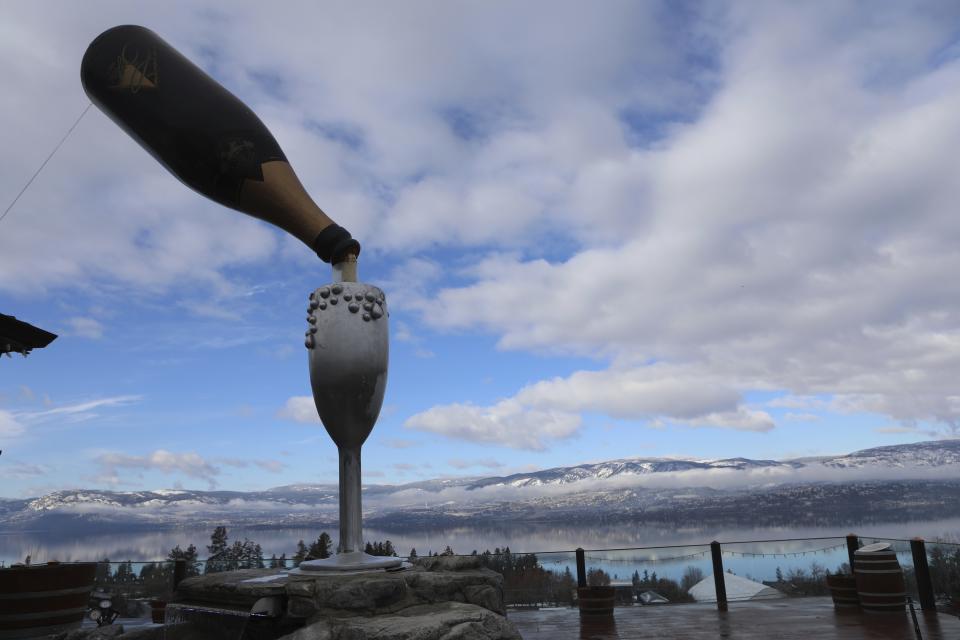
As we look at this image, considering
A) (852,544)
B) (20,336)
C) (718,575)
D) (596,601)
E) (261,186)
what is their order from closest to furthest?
(261,186), (20,336), (596,601), (718,575), (852,544)

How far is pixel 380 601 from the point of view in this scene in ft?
12.5

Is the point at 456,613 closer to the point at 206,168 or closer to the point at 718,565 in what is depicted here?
the point at 206,168

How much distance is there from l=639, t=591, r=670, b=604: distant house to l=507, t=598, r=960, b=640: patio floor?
630mm

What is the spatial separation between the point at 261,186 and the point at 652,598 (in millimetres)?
9059

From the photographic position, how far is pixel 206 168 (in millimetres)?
4770

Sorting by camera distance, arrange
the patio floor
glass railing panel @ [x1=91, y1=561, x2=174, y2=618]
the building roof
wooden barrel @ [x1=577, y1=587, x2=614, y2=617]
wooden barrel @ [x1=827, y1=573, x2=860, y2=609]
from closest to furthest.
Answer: the patio floor
the building roof
wooden barrel @ [x1=827, y1=573, x2=860, y2=609]
wooden barrel @ [x1=577, y1=587, x2=614, y2=617]
glass railing panel @ [x1=91, y1=561, x2=174, y2=618]

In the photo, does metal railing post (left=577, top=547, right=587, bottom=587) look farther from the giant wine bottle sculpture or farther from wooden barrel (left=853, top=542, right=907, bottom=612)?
the giant wine bottle sculpture

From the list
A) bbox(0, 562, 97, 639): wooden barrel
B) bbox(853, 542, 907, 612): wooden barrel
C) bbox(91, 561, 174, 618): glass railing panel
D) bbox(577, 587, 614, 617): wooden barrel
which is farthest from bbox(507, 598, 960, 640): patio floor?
bbox(91, 561, 174, 618): glass railing panel

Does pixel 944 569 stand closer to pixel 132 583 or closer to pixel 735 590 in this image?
pixel 735 590

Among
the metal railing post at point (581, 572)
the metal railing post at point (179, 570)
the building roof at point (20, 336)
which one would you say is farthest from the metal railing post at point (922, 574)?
the building roof at point (20, 336)

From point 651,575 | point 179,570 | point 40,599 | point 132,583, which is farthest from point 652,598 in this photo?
point 132,583

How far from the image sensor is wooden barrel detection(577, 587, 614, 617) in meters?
9.13

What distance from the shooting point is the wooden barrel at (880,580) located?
8.38 meters

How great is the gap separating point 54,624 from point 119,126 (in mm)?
5084
